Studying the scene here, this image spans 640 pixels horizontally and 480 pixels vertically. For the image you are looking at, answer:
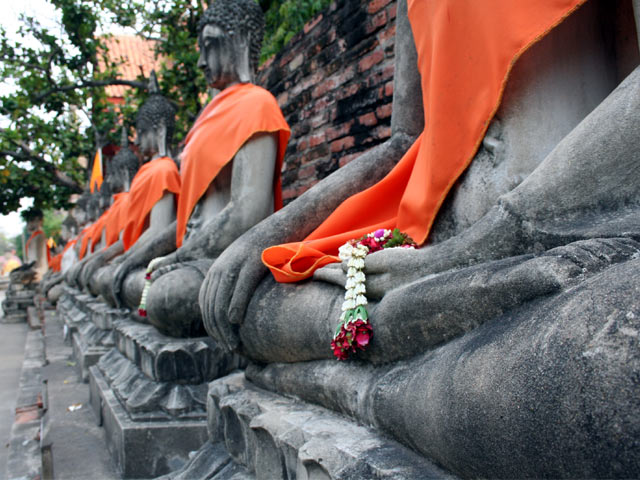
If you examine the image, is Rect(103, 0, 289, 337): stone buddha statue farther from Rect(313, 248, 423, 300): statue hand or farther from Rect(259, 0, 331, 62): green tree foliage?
Rect(259, 0, 331, 62): green tree foliage

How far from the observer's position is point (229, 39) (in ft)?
9.66

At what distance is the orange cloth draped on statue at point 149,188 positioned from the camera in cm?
429

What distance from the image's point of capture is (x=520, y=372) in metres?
0.84

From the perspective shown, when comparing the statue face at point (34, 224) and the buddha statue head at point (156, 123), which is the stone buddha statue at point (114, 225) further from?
the statue face at point (34, 224)

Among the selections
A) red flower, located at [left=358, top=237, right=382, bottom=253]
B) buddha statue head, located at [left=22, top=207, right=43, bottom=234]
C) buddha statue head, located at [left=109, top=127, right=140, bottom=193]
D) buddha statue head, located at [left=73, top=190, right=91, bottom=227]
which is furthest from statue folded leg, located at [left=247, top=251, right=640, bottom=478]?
buddha statue head, located at [left=22, top=207, right=43, bottom=234]

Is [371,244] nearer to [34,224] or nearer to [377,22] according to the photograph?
[377,22]

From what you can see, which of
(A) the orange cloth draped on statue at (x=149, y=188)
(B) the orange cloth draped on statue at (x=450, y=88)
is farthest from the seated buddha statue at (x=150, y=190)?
(B) the orange cloth draped on statue at (x=450, y=88)

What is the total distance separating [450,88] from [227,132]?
1540 mm

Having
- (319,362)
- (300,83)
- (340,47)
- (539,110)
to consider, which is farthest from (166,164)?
(539,110)

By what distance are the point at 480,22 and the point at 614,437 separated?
36.3 inches

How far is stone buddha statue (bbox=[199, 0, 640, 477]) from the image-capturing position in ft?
2.49

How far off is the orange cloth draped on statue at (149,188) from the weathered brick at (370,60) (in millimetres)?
1620

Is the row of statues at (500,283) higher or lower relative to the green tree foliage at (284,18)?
lower

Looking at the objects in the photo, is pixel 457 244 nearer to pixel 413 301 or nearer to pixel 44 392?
pixel 413 301
